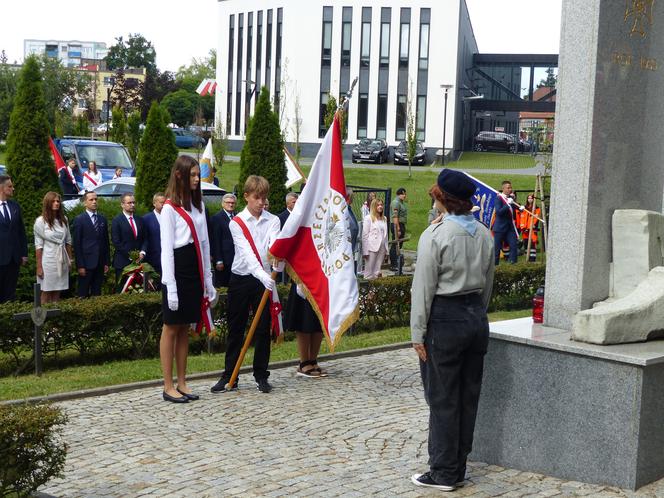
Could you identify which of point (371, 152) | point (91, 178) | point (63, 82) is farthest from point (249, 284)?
point (63, 82)

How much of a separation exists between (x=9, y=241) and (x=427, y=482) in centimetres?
803

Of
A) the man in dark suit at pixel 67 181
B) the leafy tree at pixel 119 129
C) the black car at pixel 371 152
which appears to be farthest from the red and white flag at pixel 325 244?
the black car at pixel 371 152

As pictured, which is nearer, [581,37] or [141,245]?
[581,37]

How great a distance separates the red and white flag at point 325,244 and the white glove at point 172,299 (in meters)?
1.19

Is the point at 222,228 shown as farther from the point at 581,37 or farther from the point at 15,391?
the point at 581,37

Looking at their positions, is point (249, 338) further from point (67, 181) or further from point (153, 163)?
point (67, 181)

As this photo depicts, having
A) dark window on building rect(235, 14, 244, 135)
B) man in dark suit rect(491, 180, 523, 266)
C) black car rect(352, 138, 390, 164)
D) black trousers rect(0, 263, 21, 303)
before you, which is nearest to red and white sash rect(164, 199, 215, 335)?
black trousers rect(0, 263, 21, 303)

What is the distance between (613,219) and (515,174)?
40.0 metres

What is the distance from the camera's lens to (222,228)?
36.0 ft

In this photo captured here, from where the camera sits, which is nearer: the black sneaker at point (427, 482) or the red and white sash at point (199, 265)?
the black sneaker at point (427, 482)

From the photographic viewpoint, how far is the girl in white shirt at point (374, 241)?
18.8 meters

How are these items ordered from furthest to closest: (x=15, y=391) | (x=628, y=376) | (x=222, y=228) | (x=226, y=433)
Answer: (x=222, y=228)
(x=15, y=391)
(x=226, y=433)
(x=628, y=376)

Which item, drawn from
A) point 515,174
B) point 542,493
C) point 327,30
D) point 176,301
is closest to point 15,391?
point 176,301

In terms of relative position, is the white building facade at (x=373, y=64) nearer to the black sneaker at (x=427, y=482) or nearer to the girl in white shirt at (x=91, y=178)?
the girl in white shirt at (x=91, y=178)
